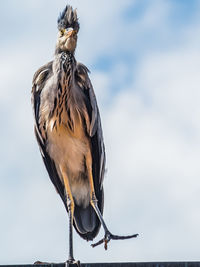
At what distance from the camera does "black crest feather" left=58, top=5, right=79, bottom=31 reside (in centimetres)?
675

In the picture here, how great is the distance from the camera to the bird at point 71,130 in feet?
21.9

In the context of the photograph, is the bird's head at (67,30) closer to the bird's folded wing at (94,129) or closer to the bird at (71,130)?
the bird at (71,130)

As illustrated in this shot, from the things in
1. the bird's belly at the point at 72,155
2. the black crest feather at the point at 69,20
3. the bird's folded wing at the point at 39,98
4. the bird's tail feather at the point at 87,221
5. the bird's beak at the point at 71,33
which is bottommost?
the bird's tail feather at the point at 87,221

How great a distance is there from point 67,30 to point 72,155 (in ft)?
4.70

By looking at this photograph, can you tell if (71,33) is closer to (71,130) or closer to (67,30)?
(67,30)

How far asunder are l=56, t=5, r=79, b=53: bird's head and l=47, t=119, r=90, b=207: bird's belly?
2.88 ft

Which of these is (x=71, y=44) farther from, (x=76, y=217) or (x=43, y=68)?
(x=76, y=217)

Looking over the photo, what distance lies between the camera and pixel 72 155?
6793mm

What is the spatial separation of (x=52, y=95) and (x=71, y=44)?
61cm

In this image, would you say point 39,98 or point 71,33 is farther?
point 39,98

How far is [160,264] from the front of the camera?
13.1ft

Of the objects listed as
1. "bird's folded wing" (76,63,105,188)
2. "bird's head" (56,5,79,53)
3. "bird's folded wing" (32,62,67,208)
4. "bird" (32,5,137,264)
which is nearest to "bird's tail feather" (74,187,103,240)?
"bird" (32,5,137,264)

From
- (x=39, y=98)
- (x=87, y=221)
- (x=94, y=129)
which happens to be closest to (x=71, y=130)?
(x=94, y=129)

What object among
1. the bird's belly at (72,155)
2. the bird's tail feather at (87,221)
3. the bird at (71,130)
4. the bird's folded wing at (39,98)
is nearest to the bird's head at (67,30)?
the bird at (71,130)
